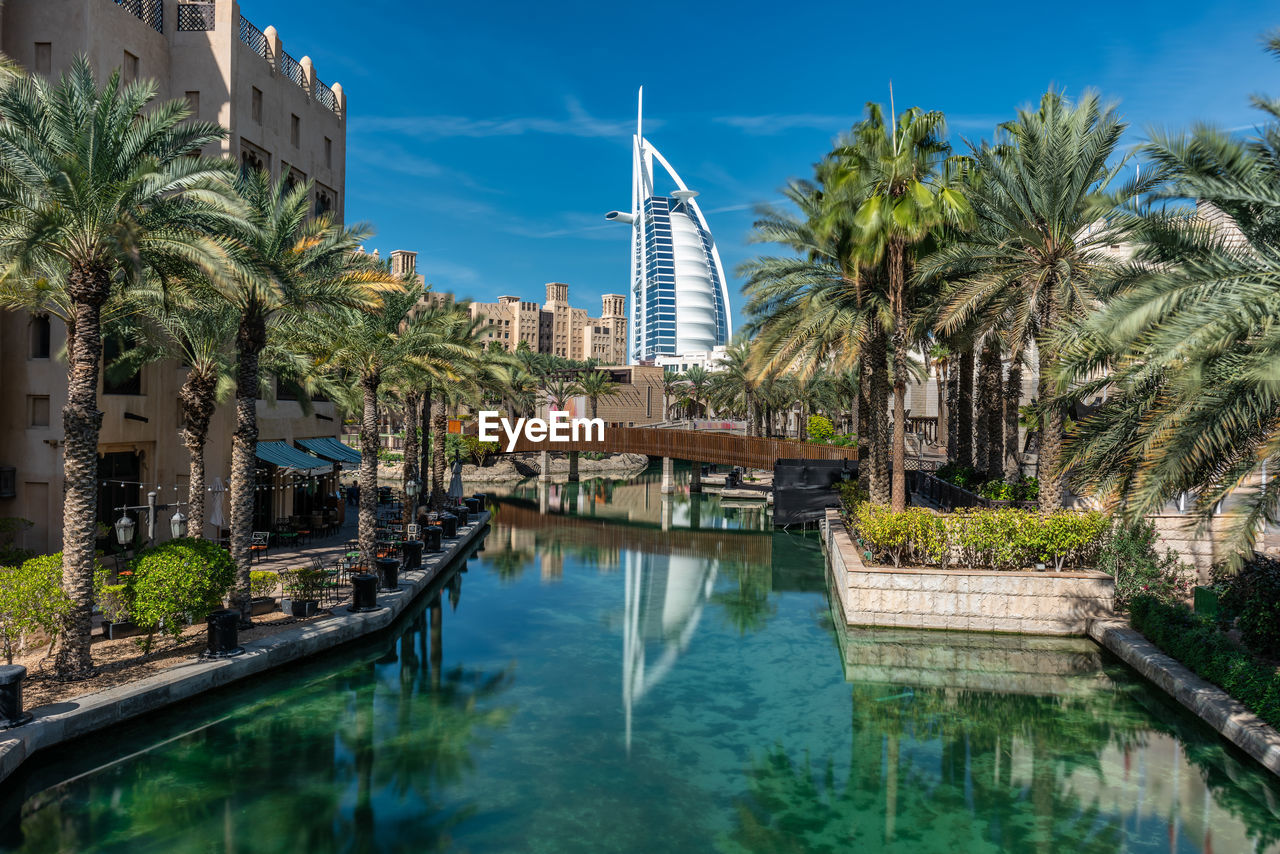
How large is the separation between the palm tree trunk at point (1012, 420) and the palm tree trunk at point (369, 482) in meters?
19.1

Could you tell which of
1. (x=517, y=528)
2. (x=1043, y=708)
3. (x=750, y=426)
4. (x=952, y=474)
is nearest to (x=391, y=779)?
(x=1043, y=708)

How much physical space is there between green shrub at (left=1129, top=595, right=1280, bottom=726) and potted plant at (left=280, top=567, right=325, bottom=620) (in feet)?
57.0

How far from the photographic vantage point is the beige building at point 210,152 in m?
23.0

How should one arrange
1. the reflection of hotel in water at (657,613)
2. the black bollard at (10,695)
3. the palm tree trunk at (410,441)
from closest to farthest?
1. the black bollard at (10,695)
2. the reflection of hotel in water at (657,613)
3. the palm tree trunk at (410,441)

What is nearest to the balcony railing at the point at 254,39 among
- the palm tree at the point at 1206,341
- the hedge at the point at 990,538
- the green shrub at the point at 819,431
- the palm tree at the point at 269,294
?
the palm tree at the point at 269,294

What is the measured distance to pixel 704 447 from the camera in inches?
2071

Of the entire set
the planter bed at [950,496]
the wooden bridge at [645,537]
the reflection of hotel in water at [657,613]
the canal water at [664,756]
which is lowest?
the canal water at [664,756]

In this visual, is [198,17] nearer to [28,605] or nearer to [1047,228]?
[28,605]

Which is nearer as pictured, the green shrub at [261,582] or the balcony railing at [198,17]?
the green shrub at [261,582]

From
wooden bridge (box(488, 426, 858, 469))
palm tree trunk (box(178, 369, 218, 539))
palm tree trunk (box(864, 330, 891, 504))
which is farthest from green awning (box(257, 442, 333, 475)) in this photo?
wooden bridge (box(488, 426, 858, 469))

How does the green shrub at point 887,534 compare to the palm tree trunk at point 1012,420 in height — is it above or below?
below

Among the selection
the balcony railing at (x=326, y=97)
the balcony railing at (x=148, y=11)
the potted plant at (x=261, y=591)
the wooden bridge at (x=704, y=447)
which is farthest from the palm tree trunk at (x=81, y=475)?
the wooden bridge at (x=704, y=447)

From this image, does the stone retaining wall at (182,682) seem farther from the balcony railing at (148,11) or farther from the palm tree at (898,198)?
the balcony railing at (148,11)

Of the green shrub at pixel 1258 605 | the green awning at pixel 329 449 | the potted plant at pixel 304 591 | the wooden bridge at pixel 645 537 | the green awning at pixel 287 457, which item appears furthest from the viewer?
the wooden bridge at pixel 645 537
